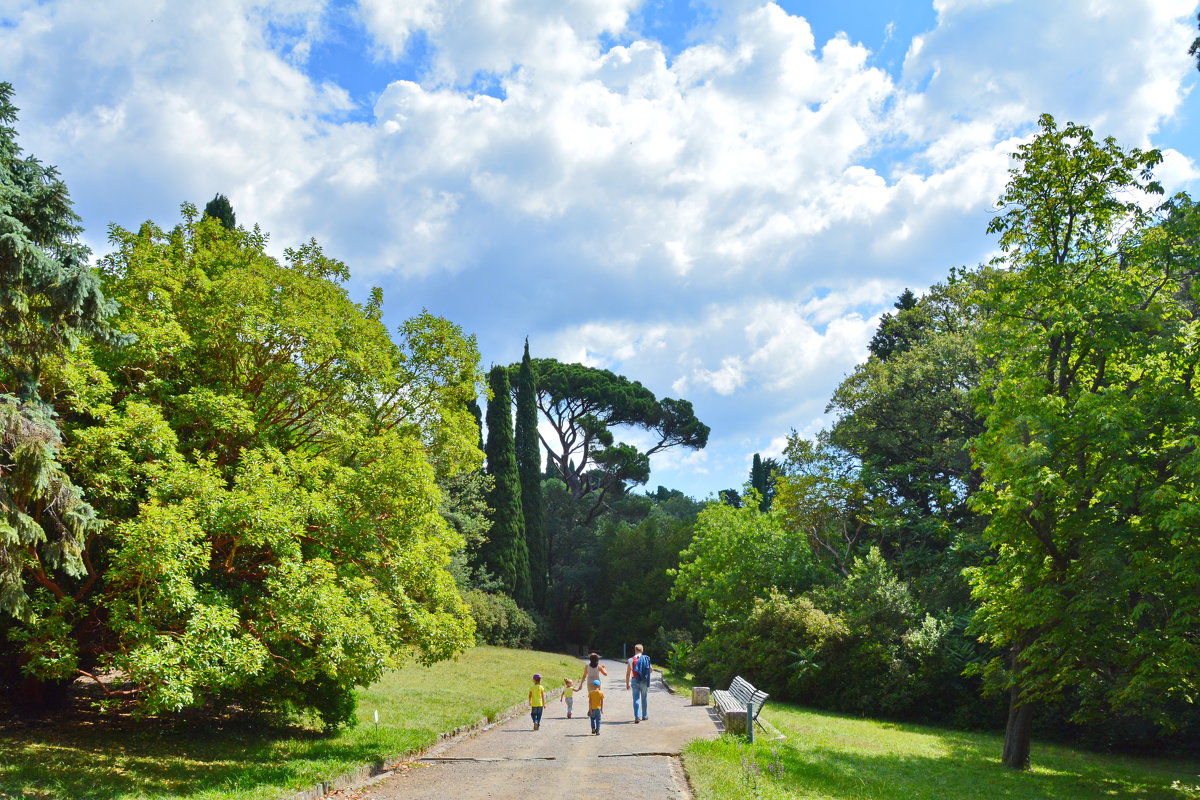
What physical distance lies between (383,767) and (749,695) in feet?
22.7

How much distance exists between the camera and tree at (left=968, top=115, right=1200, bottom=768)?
39.5 feet

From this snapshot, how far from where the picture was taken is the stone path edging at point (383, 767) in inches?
383

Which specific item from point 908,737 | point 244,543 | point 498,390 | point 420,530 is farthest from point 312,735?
point 498,390

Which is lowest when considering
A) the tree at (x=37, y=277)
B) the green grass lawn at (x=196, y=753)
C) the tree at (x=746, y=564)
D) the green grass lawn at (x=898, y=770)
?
the green grass lawn at (x=898, y=770)

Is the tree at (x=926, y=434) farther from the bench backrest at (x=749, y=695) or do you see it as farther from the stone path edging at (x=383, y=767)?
the stone path edging at (x=383, y=767)

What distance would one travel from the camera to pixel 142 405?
10.5 m

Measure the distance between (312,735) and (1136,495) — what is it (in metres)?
14.6

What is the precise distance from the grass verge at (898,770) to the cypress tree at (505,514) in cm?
2647

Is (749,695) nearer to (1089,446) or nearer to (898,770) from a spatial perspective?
(898,770)

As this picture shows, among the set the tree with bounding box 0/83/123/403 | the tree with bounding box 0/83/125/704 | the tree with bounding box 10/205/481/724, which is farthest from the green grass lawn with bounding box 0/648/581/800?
the tree with bounding box 0/83/123/403

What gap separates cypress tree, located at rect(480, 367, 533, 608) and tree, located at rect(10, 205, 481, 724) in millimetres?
29557

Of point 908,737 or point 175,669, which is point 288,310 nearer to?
point 175,669

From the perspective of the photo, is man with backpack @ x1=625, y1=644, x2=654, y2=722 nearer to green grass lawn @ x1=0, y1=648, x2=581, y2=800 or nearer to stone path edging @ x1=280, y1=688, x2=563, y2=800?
stone path edging @ x1=280, y1=688, x2=563, y2=800

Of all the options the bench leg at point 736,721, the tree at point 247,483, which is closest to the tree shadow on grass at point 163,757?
the tree at point 247,483
